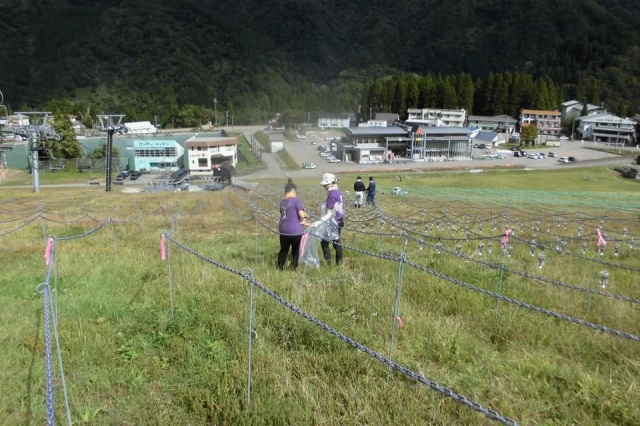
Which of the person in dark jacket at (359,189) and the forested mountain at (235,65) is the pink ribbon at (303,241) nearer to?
the person in dark jacket at (359,189)

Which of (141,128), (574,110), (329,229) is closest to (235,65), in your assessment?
(141,128)

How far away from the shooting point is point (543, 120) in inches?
3583

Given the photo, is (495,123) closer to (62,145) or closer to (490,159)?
(490,159)

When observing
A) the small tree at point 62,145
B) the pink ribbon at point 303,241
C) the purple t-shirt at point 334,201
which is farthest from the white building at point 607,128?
the pink ribbon at point 303,241

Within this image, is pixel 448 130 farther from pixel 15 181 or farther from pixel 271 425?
pixel 271 425

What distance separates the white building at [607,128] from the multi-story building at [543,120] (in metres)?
5.27

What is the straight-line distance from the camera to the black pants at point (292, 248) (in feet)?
20.3

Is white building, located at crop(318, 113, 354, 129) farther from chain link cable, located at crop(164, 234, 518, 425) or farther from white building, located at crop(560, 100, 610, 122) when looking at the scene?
chain link cable, located at crop(164, 234, 518, 425)

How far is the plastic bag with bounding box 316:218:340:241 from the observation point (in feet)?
22.7

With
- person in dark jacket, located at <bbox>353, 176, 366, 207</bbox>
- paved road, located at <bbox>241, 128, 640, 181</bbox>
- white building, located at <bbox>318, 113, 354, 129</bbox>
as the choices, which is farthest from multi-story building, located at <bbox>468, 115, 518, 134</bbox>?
person in dark jacket, located at <bbox>353, 176, 366, 207</bbox>

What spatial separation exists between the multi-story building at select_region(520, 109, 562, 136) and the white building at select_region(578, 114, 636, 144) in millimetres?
5272

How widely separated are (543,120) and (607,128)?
11856 millimetres

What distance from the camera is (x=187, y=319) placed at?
4555mm

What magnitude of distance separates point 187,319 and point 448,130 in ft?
233
